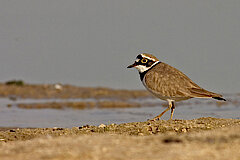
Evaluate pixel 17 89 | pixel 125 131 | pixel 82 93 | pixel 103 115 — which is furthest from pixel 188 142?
pixel 17 89

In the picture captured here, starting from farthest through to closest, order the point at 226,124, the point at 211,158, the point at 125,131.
Answer: 1. the point at 226,124
2. the point at 125,131
3. the point at 211,158

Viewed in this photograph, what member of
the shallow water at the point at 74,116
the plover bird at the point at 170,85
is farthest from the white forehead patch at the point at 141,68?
the shallow water at the point at 74,116

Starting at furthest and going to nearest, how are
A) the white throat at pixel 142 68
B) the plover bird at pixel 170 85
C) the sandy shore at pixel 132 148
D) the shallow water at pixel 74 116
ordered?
the shallow water at pixel 74 116 < the white throat at pixel 142 68 < the plover bird at pixel 170 85 < the sandy shore at pixel 132 148

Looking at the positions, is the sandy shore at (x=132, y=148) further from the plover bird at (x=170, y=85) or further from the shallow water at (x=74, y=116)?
the shallow water at (x=74, y=116)

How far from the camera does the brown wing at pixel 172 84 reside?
10477mm

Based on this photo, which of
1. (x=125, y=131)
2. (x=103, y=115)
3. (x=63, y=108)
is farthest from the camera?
(x=63, y=108)

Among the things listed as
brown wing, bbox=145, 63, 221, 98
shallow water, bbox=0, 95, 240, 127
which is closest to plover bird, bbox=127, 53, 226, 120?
brown wing, bbox=145, 63, 221, 98

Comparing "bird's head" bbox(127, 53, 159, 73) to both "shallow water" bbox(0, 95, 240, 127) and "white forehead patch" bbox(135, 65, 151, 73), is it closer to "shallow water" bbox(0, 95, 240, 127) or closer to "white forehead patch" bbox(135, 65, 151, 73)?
"white forehead patch" bbox(135, 65, 151, 73)

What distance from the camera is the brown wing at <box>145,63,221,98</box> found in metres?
10.5

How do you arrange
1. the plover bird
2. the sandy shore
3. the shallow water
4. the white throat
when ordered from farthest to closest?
the shallow water
the white throat
the plover bird
the sandy shore

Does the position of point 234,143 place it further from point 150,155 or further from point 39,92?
point 39,92

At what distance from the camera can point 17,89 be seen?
25.8 m

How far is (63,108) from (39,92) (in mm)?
6420

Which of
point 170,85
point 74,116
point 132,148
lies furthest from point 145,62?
point 132,148
